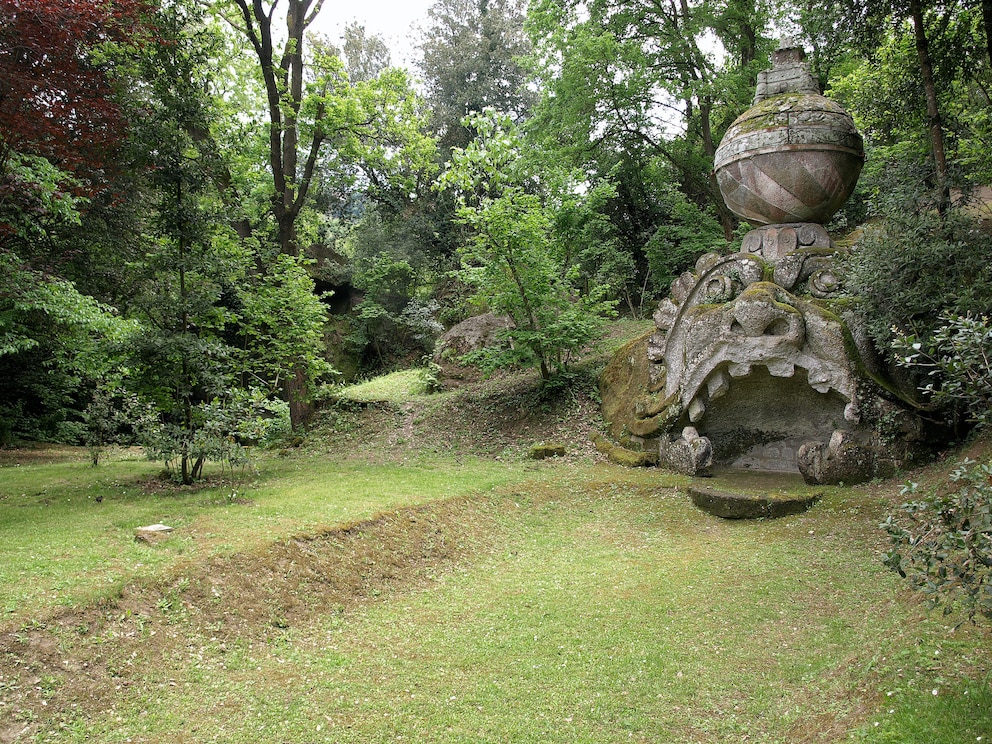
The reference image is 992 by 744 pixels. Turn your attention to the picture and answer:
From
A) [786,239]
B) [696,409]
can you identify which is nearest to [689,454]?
[696,409]

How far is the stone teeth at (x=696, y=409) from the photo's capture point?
368 inches

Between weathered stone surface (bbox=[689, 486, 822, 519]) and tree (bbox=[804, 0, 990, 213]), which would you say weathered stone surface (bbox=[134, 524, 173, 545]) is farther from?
tree (bbox=[804, 0, 990, 213])

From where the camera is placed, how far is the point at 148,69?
9352 millimetres

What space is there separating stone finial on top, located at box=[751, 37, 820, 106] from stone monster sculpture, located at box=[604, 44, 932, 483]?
0.02 metres

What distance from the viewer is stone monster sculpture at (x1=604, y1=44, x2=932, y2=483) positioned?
827 centimetres

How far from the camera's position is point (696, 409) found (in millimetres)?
9359

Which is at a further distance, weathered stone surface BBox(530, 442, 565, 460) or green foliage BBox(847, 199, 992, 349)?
weathered stone surface BBox(530, 442, 565, 460)

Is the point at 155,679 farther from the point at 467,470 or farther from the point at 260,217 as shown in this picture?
the point at 260,217

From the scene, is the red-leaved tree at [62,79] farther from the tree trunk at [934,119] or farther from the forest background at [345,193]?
the tree trunk at [934,119]

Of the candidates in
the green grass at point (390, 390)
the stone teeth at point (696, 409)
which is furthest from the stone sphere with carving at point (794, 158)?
the green grass at point (390, 390)

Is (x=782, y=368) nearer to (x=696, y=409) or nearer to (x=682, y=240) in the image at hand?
(x=696, y=409)

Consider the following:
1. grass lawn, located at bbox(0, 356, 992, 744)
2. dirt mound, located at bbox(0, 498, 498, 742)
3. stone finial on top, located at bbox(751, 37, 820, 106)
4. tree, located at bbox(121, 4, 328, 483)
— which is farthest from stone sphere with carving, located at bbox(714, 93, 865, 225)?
tree, located at bbox(121, 4, 328, 483)

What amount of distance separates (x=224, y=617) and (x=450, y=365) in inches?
458

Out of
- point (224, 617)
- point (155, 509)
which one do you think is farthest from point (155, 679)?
point (155, 509)
